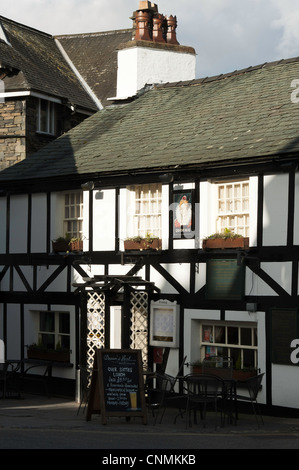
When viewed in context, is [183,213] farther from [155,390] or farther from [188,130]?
[155,390]

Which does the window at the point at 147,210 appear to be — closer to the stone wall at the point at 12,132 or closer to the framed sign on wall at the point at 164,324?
the framed sign on wall at the point at 164,324

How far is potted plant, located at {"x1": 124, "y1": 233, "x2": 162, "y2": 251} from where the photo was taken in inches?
790

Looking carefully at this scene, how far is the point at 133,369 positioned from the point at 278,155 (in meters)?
5.05

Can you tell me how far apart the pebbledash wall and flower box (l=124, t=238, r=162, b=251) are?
0.20 m

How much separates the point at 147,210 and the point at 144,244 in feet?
2.92

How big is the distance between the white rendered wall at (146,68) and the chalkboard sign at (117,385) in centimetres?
1109

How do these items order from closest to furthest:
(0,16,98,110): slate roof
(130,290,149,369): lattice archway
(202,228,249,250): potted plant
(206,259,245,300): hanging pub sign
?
(206,259,245,300): hanging pub sign → (202,228,249,250): potted plant → (130,290,149,369): lattice archway → (0,16,98,110): slate roof

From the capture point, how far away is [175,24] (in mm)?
27766

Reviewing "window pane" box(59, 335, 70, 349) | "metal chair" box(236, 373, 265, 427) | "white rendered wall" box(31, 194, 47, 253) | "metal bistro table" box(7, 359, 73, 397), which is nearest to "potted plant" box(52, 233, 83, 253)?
"white rendered wall" box(31, 194, 47, 253)

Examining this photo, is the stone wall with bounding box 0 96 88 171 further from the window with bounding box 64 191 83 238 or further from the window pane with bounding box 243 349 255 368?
the window pane with bounding box 243 349 255 368

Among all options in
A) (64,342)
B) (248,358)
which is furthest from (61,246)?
(248,358)

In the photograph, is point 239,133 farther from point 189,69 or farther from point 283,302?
point 189,69

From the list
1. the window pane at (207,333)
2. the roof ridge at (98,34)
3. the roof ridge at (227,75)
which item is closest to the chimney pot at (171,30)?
the roof ridge at (227,75)
